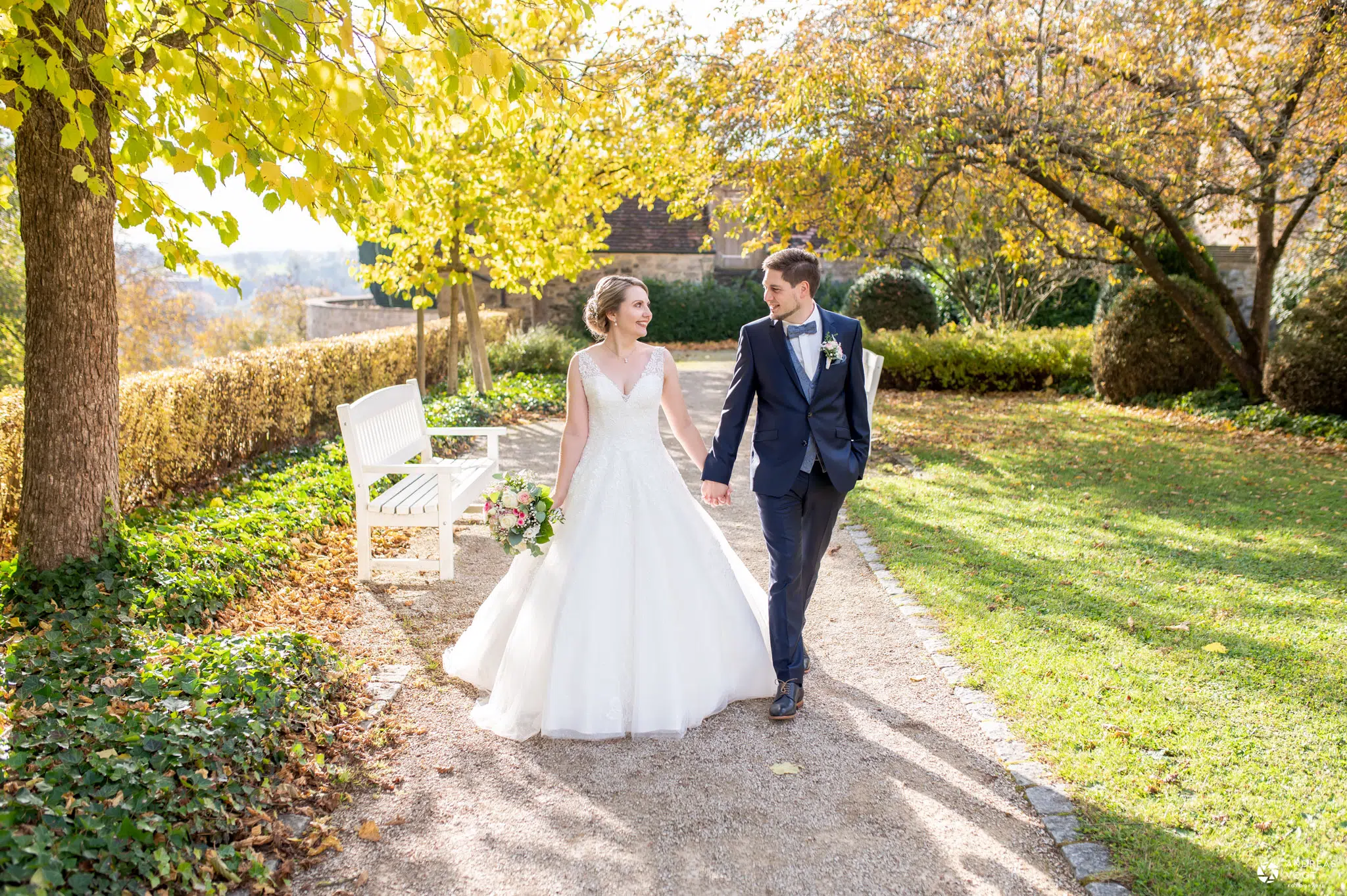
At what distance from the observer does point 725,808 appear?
354 cm

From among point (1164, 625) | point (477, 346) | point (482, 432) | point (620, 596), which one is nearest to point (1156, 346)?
point (477, 346)

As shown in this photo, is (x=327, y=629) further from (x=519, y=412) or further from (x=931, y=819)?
(x=519, y=412)

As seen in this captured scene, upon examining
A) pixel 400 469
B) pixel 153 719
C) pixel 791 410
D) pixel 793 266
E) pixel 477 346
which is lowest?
pixel 153 719

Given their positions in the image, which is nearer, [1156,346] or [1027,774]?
[1027,774]

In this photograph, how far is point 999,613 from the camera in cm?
562

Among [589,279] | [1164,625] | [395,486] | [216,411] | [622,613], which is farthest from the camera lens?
[589,279]

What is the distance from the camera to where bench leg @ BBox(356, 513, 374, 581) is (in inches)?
245

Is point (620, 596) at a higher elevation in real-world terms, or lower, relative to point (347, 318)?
lower

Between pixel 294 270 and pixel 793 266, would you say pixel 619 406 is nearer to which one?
pixel 793 266

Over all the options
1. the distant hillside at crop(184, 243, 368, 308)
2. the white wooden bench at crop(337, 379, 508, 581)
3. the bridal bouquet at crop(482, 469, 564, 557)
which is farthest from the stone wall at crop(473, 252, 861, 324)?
the distant hillside at crop(184, 243, 368, 308)

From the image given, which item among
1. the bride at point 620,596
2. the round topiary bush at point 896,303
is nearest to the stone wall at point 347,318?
the round topiary bush at point 896,303

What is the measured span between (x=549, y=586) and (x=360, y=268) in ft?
34.9

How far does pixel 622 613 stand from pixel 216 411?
602 centimetres

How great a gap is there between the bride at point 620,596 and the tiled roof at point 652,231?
2427 cm
